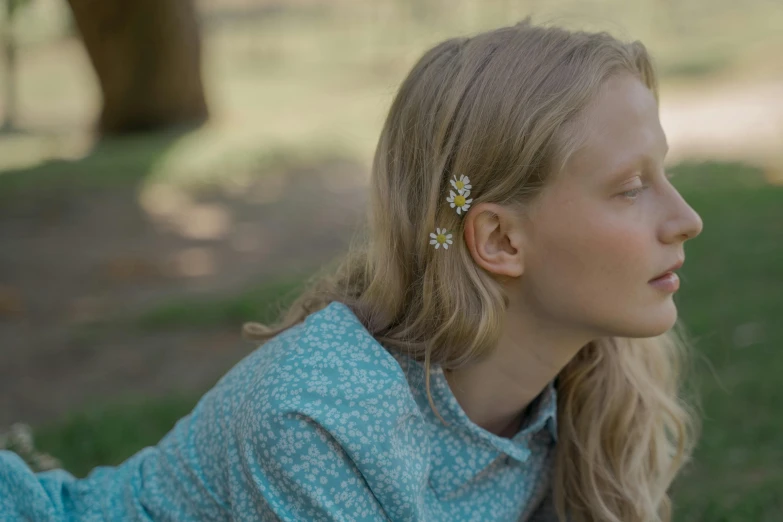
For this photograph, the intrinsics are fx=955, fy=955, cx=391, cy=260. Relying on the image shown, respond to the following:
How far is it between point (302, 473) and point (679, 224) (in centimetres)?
92

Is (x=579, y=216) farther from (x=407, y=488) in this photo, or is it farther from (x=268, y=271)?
(x=268, y=271)

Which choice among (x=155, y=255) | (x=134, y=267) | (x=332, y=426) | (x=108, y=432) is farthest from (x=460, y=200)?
(x=155, y=255)

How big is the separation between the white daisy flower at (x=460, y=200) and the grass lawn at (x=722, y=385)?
4.41 feet

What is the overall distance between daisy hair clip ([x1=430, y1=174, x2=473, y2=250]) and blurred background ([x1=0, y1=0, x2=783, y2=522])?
49 centimetres

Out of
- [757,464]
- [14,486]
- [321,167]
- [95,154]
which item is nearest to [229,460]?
[14,486]

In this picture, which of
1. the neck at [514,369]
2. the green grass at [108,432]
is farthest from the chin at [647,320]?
the green grass at [108,432]

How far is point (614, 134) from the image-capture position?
198 cm

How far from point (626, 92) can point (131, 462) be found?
Answer: 1410 millimetres

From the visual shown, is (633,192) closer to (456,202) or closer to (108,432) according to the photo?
(456,202)

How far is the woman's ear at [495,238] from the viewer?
203 cm

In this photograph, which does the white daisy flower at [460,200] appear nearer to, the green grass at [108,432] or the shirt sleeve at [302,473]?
the shirt sleeve at [302,473]

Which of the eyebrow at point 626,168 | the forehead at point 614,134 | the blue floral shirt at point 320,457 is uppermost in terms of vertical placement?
the forehead at point 614,134

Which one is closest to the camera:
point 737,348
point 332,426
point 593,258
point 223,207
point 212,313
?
point 332,426

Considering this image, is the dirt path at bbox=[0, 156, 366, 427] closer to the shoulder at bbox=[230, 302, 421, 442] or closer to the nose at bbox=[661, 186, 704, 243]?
the shoulder at bbox=[230, 302, 421, 442]
